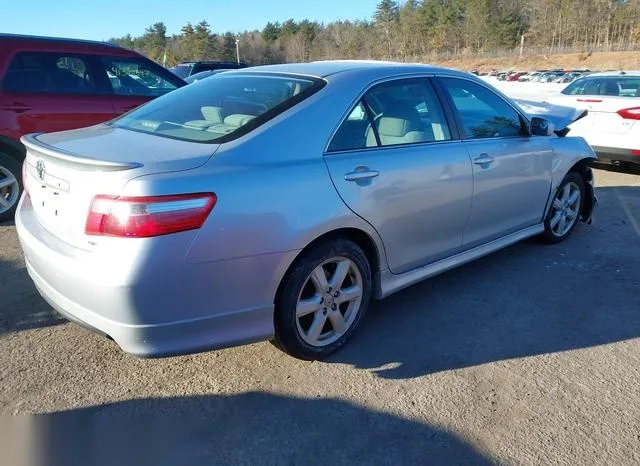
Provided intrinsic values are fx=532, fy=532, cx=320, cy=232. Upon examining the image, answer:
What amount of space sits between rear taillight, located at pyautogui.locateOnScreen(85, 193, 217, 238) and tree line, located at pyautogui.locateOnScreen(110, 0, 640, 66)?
7058cm

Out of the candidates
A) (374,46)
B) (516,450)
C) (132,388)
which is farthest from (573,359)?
(374,46)

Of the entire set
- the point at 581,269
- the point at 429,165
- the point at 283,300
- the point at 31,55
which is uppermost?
the point at 31,55

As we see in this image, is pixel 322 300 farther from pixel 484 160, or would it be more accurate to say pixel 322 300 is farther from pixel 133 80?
pixel 133 80

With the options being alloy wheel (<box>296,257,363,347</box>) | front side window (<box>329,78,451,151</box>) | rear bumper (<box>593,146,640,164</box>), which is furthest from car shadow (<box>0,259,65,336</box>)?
rear bumper (<box>593,146,640,164</box>)

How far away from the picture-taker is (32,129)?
5391mm

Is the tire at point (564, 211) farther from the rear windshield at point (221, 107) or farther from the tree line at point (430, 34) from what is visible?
the tree line at point (430, 34)

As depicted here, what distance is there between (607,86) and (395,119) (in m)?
6.84

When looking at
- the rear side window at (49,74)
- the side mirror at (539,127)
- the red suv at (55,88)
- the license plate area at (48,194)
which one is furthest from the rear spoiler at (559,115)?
the rear side window at (49,74)

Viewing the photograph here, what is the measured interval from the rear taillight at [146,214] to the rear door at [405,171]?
0.81 m

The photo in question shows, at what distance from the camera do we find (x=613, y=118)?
750 centimetres

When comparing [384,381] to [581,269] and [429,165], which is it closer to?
[429,165]

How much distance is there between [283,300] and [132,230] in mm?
851

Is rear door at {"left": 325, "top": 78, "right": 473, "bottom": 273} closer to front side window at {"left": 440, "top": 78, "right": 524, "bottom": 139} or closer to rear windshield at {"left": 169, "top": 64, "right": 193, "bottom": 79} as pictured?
front side window at {"left": 440, "top": 78, "right": 524, "bottom": 139}

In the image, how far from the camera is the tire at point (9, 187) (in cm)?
528
